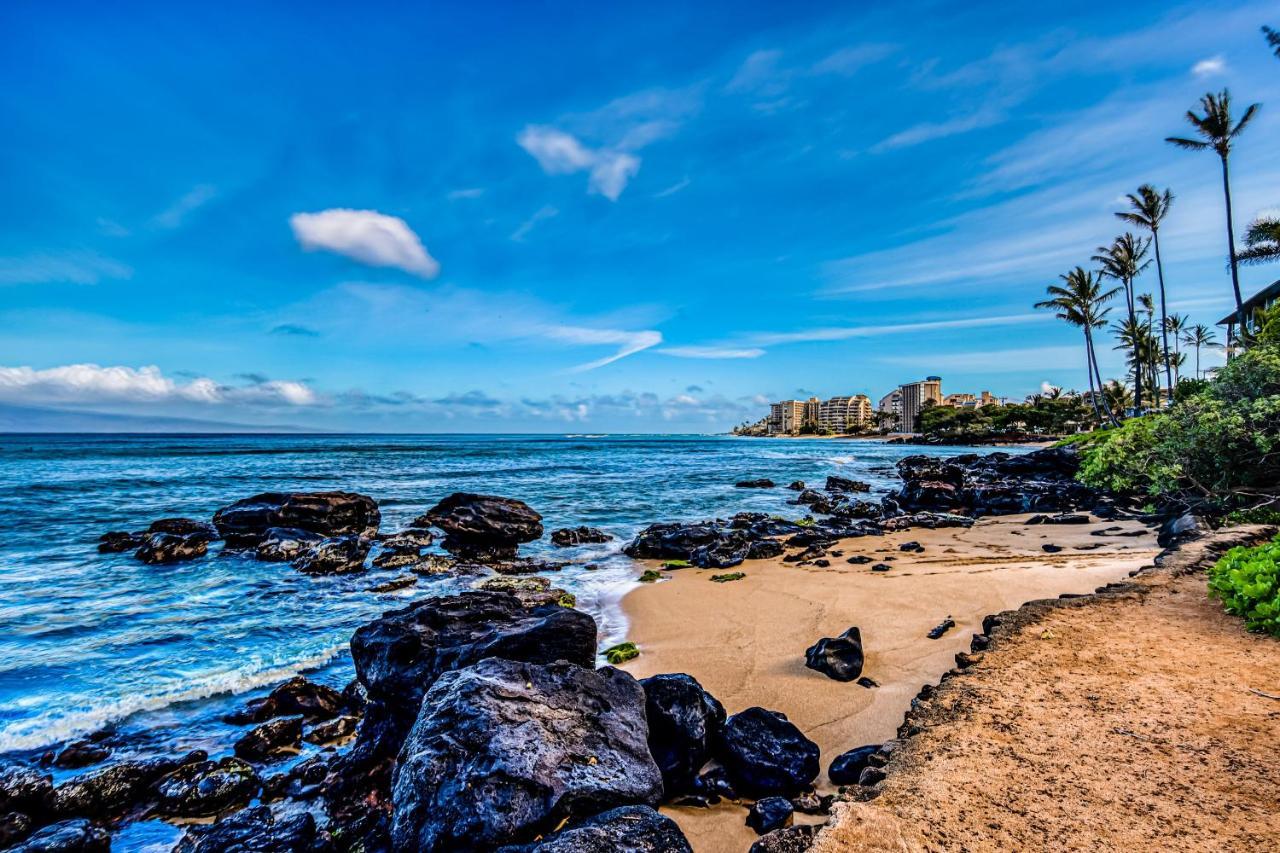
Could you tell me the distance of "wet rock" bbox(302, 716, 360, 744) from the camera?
6039 mm

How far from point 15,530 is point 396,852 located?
24.5 meters

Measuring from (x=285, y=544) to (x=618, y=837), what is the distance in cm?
1636

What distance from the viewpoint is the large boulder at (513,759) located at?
130 inches

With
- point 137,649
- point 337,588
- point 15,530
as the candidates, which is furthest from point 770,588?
point 15,530

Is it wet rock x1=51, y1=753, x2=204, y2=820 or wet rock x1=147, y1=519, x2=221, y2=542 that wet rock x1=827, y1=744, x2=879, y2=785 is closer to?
wet rock x1=51, y1=753, x2=204, y2=820

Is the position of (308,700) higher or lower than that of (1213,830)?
lower

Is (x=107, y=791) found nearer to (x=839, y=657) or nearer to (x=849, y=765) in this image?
(x=849, y=765)

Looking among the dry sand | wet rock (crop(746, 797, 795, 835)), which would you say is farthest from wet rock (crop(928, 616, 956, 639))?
wet rock (crop(746, 797, 795, 835))

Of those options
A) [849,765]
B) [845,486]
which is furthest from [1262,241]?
[849,765]

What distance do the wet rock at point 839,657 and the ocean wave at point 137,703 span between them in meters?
7.18

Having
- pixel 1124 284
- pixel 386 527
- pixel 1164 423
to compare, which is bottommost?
pixel 386 527

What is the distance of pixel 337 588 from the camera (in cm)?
1227

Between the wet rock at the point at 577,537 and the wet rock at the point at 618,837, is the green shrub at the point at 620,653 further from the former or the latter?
the wet rock at the point at 577,537

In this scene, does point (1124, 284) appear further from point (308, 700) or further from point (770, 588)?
point (308, 700)
